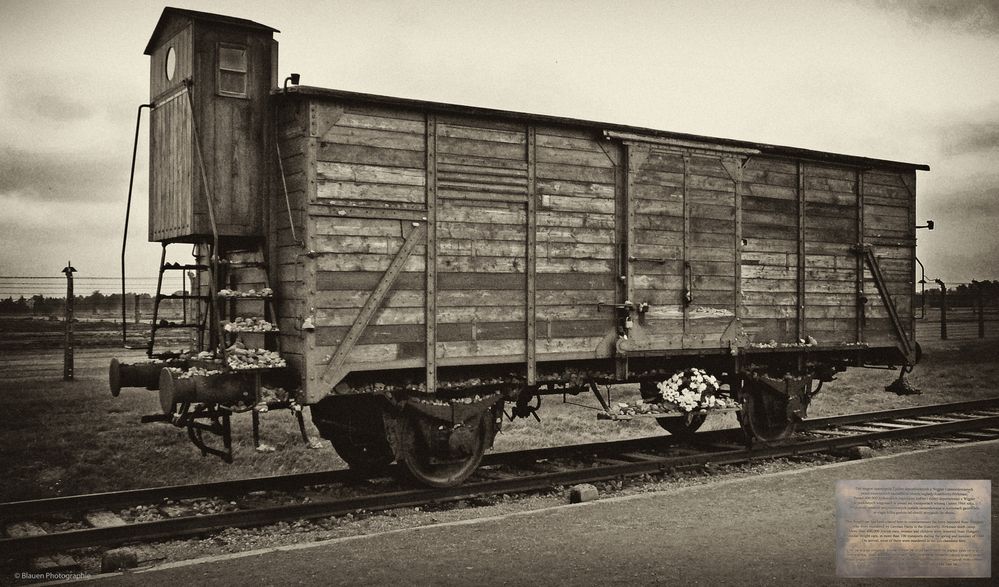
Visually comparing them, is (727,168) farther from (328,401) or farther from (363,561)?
(363,561)

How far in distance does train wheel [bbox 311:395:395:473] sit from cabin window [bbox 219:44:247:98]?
3360 millimetres

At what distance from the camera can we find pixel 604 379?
995 cm

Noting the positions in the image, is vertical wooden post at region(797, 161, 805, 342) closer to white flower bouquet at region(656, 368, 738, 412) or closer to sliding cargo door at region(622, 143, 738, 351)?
sliding cargo door at region(622, 143, 738, 351)

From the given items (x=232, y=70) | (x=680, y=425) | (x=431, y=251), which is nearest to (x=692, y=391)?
(x=680, y=425)

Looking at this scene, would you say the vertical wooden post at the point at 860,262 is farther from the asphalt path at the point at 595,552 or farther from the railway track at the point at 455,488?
the asphalt path at the point at 595,552

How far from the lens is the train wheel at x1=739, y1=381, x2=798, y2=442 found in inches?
437

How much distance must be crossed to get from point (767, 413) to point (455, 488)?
16.7ft

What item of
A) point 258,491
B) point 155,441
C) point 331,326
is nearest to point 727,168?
point 331,326

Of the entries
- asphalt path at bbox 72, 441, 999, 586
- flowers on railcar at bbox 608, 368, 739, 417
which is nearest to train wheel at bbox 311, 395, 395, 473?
asphalt path at bbox 72, 441, 999, 586

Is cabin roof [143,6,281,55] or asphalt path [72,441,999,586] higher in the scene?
cabin roof [143,6,281,55]

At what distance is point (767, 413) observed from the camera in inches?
441

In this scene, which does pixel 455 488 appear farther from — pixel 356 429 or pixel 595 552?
pixel 595 552

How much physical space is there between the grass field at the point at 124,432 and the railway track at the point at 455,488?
1875 mm

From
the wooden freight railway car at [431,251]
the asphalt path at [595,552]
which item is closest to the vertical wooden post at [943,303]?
the wooden freight railway car at [431,251]
